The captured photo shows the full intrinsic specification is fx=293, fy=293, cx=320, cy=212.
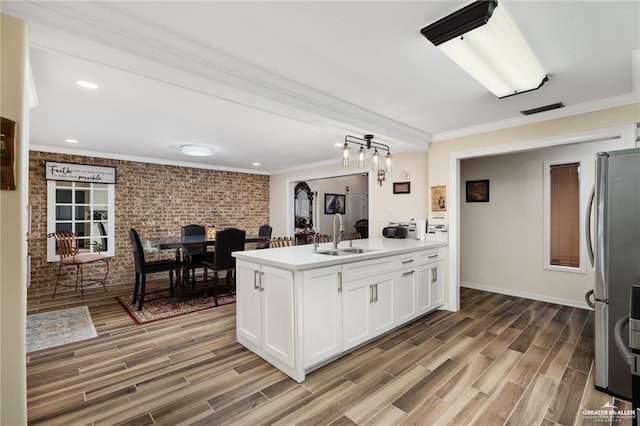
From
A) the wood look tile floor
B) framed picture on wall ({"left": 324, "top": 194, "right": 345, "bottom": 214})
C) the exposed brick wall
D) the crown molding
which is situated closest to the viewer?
the crown molding

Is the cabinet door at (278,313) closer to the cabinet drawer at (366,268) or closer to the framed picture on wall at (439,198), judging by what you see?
the cabinet drawer at (366,268)

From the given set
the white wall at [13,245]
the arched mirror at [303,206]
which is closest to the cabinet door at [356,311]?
the white wall at [13,245]

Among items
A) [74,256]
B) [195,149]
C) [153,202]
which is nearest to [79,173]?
[153,202]

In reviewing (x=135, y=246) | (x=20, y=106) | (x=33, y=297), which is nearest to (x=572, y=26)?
(x=20, y=106)

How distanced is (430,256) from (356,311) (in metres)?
1.50

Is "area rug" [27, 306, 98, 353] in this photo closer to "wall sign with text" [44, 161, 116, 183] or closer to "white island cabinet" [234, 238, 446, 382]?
"white island cabinet" [234, 238, 446, 382]

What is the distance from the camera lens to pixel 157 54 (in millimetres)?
1813

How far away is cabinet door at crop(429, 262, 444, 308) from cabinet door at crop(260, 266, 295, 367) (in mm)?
2142

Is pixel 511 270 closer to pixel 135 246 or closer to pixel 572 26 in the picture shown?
pixel 572 26

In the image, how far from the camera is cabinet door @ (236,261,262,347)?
257cm

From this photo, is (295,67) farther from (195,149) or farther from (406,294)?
(195,149)

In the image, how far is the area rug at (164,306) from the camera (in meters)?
3.62

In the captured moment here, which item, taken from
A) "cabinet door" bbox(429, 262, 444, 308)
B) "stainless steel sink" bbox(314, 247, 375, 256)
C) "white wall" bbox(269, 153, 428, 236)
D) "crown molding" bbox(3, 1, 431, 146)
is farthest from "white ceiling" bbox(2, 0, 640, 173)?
"cabinet door" bbox(429, 262, 444, 308)

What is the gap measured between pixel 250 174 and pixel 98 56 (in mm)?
5460
